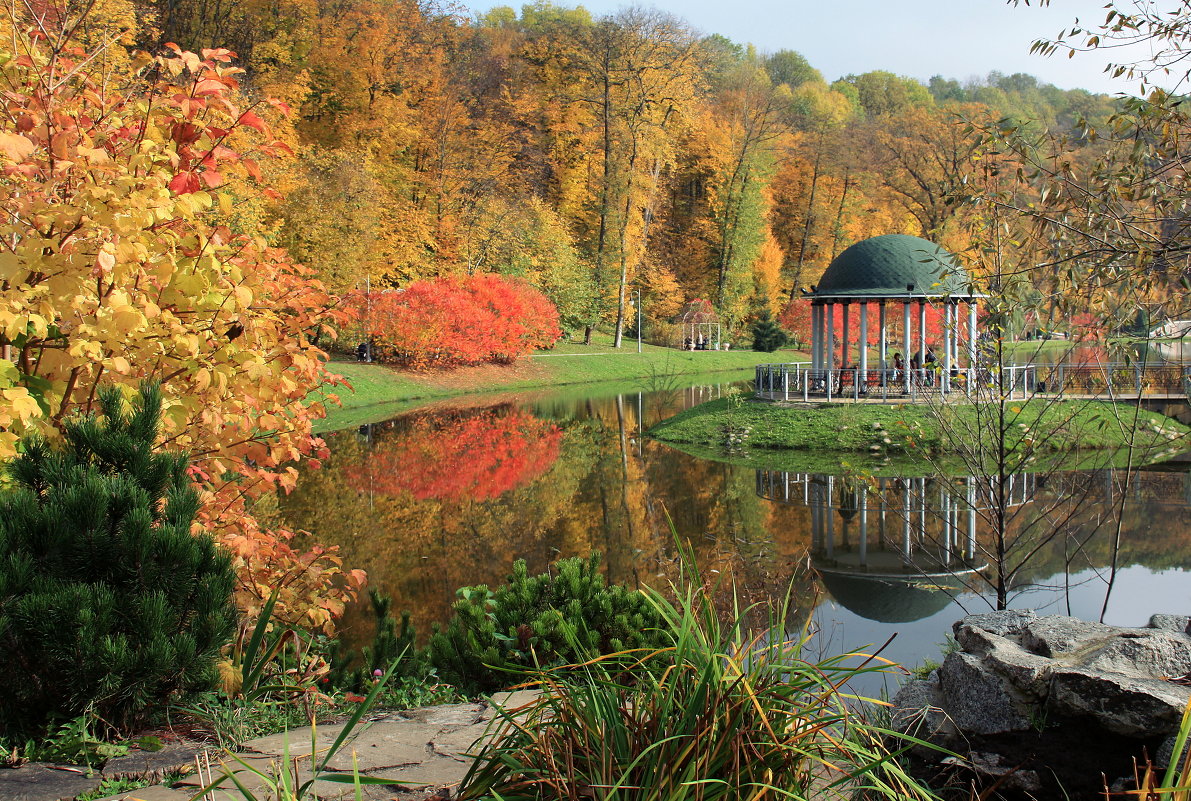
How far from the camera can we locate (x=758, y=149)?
52781 mm

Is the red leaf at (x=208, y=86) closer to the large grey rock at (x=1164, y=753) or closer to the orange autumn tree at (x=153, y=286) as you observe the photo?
the orange autumn tree at (x=153, y=286)

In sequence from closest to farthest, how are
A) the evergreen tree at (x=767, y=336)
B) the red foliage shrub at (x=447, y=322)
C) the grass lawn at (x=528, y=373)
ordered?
the grass lawn at (x=528, y=373) → the red foliage shrub at (x=447, y=322) → the evergreen tree at (x=767, y=336)

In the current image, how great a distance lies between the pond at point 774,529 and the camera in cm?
860

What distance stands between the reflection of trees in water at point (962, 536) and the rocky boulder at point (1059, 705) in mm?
2793

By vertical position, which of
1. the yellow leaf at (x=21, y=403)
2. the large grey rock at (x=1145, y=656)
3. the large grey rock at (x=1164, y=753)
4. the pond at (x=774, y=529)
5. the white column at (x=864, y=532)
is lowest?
the white column at (x=864, y=532)

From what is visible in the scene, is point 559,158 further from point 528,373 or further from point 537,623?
point 537,623

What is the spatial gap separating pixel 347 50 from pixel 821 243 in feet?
97.9

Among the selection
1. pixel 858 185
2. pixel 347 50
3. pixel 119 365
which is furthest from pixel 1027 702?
pixel 858 185

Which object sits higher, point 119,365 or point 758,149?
point 758,149

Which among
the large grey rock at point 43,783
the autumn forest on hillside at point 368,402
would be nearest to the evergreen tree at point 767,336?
the autumn forest on hillside at point 368,402

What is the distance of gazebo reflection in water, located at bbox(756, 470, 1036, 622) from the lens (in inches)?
359

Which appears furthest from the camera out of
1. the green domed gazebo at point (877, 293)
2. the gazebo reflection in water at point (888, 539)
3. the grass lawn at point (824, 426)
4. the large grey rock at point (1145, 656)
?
the green domed gazebo at point (877, 293)

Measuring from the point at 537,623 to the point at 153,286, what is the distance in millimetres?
2708

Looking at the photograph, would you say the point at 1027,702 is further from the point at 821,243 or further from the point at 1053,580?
the point at 821,243
